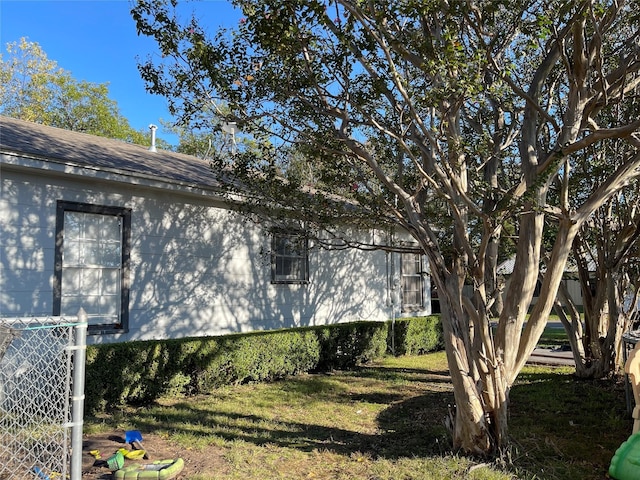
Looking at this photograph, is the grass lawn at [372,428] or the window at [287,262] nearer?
the grass lawn at [372,428]

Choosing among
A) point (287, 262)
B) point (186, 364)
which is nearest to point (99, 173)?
point (186, 364)

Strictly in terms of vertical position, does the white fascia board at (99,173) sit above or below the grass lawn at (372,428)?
above

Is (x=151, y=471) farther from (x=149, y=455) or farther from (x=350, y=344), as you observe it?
(x=350, y=344)

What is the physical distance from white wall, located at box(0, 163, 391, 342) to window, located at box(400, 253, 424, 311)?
2662 mm

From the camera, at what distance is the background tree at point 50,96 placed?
26.4m

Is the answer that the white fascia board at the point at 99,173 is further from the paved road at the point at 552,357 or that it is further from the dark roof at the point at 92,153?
the paved road at the point at 552,357

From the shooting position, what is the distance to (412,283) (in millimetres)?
15016

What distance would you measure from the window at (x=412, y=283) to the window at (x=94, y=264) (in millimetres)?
8317

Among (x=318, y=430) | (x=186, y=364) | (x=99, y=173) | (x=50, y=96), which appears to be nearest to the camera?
(x=318, y=430)

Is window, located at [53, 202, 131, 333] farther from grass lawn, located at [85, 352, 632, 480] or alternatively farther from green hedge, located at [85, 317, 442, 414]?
grass lawn, located at [85, 352, 632, 480]

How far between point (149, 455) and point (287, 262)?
640 cm

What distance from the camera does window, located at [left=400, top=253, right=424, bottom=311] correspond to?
14.7 meters

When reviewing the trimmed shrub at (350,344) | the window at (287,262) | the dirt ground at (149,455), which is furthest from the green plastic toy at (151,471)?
the window at (287,262)

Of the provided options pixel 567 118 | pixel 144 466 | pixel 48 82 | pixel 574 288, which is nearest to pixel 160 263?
pixel 144 466
